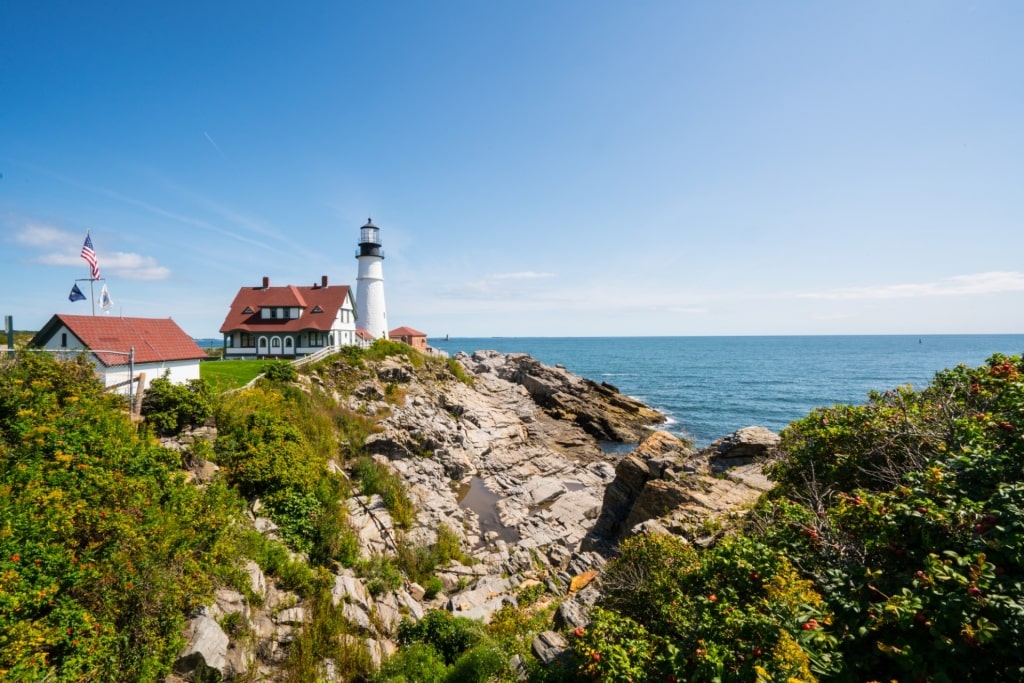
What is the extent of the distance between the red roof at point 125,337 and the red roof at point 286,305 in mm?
19126

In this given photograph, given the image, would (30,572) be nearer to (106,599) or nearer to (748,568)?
(106,599)

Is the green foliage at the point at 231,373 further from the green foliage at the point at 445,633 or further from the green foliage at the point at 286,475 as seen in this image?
the green foliage at the point at 445,633

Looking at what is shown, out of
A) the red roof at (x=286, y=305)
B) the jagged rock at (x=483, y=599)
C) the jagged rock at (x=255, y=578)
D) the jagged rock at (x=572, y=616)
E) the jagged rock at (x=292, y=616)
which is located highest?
the red roof at (x=286, y=305)

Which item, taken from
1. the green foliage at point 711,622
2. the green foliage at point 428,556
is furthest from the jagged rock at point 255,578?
the green foliage at point 711,622

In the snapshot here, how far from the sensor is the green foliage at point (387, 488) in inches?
698

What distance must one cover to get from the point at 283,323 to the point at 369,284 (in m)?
9.56

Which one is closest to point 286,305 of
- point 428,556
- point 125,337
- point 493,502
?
point 125,337

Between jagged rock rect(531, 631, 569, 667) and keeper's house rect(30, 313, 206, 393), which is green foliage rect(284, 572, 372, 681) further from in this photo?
keeper's house rect(30, 313, 206, 393)

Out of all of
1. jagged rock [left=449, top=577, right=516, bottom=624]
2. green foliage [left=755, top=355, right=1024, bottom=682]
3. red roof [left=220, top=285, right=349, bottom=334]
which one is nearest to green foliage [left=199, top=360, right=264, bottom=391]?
red roof [left=220, top=285, right=349, bottom=334]

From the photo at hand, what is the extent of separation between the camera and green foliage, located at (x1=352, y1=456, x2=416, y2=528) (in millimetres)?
17734

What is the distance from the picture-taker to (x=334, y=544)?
13.8m

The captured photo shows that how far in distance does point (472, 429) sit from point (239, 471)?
1848 cm

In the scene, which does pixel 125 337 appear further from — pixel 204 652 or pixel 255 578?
pixel 204 652

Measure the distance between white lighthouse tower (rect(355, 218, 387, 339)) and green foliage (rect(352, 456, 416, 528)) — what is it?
2842 cm
